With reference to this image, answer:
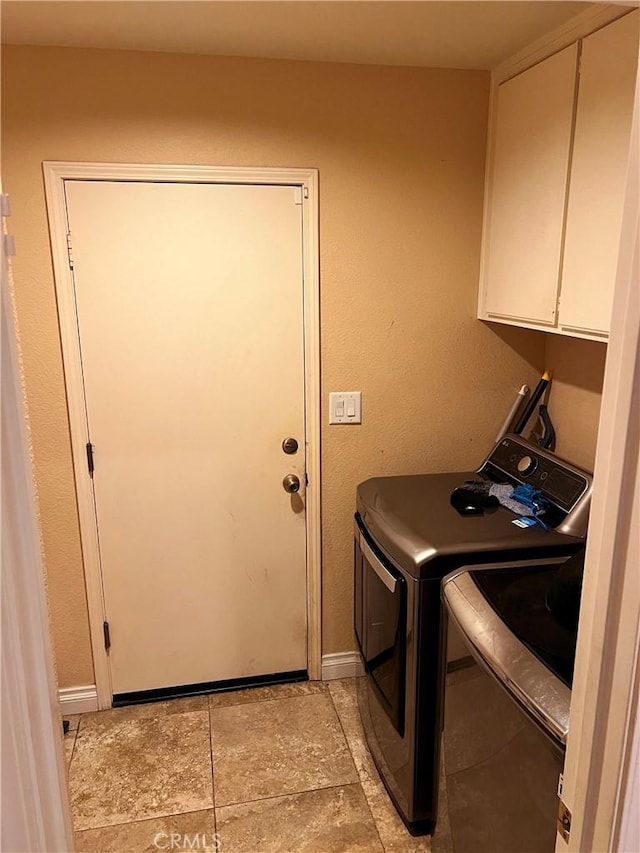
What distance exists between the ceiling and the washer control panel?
1330 mm

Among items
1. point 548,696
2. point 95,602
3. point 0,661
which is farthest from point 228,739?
point 0,661

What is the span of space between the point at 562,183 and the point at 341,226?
80cm

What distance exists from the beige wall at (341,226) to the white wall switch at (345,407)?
0.11 feet

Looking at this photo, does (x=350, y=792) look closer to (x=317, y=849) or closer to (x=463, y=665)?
(x=317, y=849)

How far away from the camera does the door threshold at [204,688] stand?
259 cm

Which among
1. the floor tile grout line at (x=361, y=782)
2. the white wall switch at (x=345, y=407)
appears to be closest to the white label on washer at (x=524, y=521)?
the white wall switch at (x=345, y=407)

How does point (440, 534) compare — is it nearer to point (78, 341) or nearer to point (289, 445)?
point (289, 445)

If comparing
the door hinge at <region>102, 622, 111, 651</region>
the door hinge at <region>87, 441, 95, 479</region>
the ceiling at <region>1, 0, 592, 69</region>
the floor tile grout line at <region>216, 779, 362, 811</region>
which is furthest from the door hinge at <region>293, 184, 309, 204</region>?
the floor tile grout line at <region>216, 779, 362, 811</region>

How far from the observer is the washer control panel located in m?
2.00

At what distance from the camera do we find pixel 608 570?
83 cm

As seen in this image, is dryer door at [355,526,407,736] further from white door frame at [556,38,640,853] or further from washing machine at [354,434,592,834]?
white door frame at [556,38,640,853]

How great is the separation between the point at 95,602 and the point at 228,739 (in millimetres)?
733

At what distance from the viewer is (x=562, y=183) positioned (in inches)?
71.9
